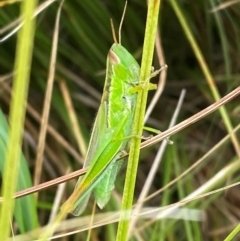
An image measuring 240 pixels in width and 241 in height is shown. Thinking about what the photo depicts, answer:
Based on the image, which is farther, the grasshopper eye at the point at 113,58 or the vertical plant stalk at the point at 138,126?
the grasshopper eye at the point at 113,58

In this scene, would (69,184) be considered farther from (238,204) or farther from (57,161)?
(238,204)

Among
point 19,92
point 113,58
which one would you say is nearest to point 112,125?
point 113,58

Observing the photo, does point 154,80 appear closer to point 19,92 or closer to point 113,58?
point 113,58

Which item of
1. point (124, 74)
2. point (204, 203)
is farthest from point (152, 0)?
point (204, 203)

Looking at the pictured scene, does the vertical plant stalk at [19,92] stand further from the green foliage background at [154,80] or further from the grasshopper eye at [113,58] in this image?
the green foliage background at [154,80]

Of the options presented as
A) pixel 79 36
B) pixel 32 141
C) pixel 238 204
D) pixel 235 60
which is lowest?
pixel 238 204

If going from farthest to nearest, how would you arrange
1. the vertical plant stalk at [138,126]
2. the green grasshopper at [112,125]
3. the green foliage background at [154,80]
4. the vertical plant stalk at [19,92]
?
the green foliage background at [154,80] < the green grasshopper at [112,125] < the vertical plant stalk at [138,126] < the vertical plant stalk at [19,92]

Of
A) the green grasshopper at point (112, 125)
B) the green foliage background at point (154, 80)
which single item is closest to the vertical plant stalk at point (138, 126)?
the green grasshopper at point (112, 125)

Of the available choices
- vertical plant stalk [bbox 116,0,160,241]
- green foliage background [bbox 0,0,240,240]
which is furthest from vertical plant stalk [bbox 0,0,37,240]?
green foliage background [bbox 0,0,240,240]
